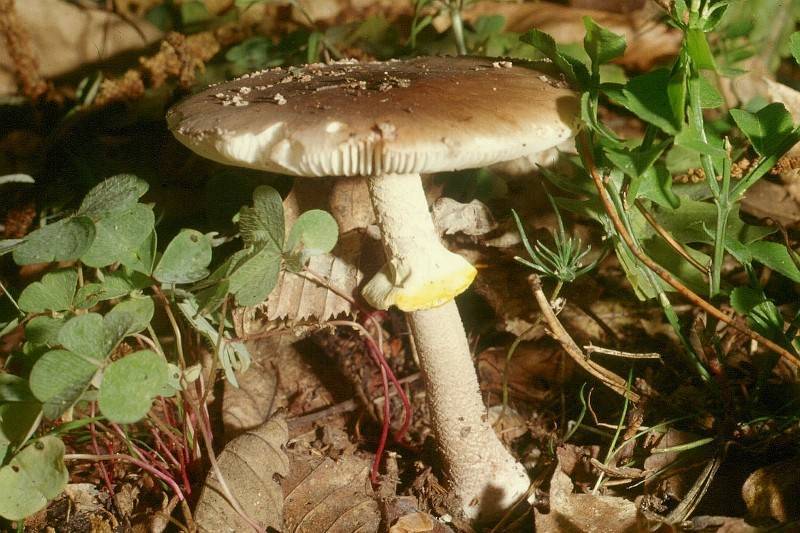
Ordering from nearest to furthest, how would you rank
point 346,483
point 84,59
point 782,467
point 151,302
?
point 782,467
point 151,302
point 346,483
point 84,59

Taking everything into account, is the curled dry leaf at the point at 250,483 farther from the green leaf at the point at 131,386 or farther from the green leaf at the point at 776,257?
the green leaf at the point at 776,257

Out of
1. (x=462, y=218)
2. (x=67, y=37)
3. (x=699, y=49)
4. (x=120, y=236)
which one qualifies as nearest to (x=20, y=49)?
(x=67, y=37)

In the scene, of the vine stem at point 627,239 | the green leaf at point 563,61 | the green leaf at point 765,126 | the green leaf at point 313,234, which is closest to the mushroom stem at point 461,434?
the green leaf at point 313,234

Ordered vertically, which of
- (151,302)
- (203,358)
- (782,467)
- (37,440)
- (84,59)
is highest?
(84,59)

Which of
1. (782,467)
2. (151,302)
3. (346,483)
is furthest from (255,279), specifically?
(782,467)

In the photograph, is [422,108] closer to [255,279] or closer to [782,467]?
[255,279]

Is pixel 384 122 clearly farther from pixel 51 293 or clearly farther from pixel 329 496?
pixel 329 496
